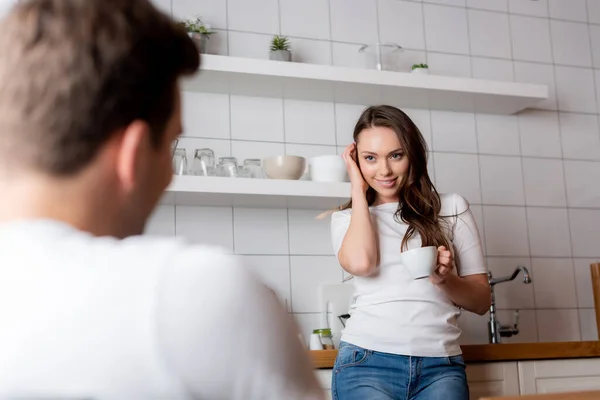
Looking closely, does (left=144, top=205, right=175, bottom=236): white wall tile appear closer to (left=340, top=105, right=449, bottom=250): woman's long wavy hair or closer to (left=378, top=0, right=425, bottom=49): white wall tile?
(left=340, top=105, right=449, bottom=250): woman's long wavy hair

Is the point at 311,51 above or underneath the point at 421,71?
above

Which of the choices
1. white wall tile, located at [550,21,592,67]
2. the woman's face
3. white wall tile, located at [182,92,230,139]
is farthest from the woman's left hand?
white wall tile, located at [550,21,592,67]

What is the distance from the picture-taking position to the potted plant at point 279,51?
2.93 metres

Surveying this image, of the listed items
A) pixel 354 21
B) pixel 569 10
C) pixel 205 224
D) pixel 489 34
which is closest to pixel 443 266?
pixel 205 224

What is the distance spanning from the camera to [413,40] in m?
3.30

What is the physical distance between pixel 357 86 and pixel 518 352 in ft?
3.66

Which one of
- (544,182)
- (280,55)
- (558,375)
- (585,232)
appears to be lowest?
(558,375)

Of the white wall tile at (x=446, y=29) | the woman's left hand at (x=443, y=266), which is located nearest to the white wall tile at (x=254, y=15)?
the white wall tile at (x=446, y=29)

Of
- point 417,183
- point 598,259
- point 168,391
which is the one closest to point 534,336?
point 598,259

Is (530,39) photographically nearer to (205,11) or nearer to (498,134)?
(498,134)

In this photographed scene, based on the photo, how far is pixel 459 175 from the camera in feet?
10.6

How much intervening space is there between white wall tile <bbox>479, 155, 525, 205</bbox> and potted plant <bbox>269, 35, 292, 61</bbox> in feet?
3.14

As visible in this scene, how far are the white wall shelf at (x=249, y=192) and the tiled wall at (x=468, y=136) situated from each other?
0.10m

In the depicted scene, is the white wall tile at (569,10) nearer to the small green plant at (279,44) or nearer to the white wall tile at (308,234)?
the small green plant at (279,44)
